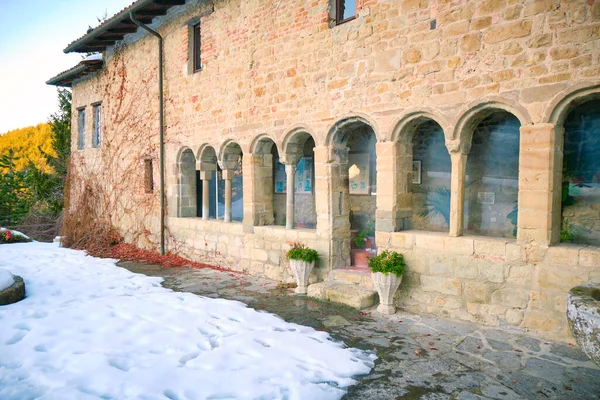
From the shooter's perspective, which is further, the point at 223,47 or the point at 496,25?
the point at 223,47

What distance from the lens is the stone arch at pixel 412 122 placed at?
4.69 m

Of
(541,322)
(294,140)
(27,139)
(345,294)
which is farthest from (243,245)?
(27,139)

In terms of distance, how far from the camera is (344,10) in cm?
588

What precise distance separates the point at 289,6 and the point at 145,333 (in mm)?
5079

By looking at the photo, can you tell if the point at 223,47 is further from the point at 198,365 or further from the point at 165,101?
the point at 198,365

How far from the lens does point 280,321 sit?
4625mm

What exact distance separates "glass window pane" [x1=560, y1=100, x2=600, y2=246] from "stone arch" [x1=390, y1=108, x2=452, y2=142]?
5.36 ft

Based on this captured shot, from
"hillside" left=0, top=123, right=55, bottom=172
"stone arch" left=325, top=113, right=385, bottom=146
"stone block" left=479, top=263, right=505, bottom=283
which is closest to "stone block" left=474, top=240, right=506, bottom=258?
"stone block" left=479, top=263, right=505, bottom=283

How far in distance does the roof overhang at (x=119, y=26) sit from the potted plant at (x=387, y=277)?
22.2 feet

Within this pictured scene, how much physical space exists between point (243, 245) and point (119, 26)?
6.15 metres

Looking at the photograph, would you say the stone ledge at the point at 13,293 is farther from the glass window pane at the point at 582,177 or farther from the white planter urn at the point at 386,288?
the glass window pane at the point at 582,177

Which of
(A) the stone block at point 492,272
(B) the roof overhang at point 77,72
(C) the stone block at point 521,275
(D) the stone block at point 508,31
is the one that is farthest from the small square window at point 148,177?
(C) the stone block at point 521,275

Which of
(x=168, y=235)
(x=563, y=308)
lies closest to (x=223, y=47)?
(x=168, y=235)

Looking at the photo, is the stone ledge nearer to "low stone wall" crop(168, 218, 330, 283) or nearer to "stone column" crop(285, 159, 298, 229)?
"low stone wall" crop(168, 218, 330, 283)
